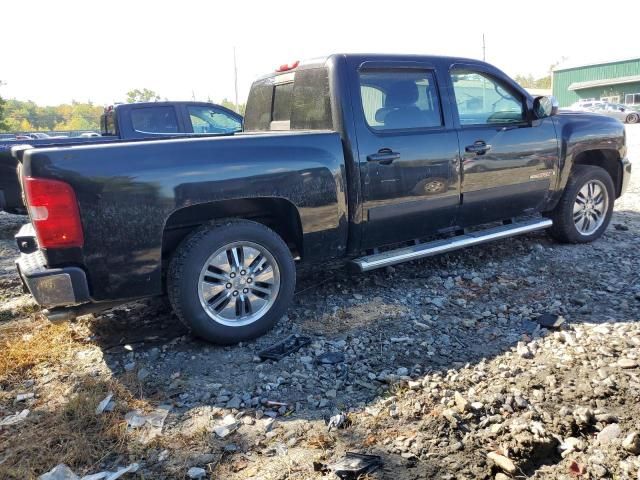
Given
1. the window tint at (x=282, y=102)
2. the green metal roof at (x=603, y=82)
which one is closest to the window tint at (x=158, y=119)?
the window tint at (x=282, y=102)

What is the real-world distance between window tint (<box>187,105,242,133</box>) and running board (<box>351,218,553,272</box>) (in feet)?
15.4

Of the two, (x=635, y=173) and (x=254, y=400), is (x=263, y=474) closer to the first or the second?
(x=254, y=400)

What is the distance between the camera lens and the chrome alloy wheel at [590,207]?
557cm

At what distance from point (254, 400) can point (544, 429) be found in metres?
1.53

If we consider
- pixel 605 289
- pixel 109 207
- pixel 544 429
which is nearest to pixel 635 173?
pixel 605 289

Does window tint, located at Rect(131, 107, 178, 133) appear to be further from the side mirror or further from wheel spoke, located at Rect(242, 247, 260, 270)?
the side mirror

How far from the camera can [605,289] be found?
4.38 m

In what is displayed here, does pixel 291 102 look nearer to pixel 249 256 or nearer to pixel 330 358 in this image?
pixel 249 256

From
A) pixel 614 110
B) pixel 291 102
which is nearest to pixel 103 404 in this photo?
pixel 291 102

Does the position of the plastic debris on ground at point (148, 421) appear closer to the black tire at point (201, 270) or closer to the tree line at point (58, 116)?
the black tire at point (201, 270)

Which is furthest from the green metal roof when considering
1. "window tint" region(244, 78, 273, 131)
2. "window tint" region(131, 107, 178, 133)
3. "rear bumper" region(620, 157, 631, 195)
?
"window tint" region(244, 78, 273, 131)

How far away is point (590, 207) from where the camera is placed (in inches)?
223

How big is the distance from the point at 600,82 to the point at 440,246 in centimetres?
4381

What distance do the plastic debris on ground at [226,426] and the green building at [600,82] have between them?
146ft
